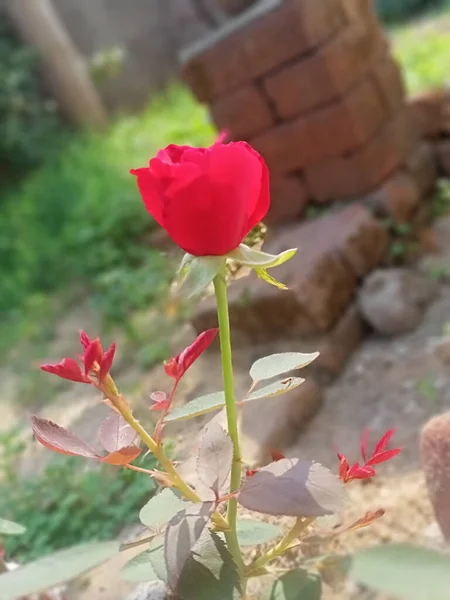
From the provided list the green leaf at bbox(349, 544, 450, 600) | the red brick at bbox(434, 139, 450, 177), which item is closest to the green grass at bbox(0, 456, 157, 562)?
the green leaf at bbox(349, 544, 450, 600)

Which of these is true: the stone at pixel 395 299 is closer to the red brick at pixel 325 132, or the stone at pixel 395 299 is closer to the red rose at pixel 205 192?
the red brick at pixel 325 132

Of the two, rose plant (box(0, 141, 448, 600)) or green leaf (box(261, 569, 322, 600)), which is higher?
rose plant (box(0, 141, 448, 600))

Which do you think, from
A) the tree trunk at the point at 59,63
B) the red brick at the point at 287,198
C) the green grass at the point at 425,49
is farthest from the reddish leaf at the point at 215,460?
the tree trunk at the point at 59,63

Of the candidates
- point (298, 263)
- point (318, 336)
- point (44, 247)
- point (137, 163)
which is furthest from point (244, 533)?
point (137, 163)

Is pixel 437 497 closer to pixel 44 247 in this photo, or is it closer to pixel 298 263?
pixel 298 263

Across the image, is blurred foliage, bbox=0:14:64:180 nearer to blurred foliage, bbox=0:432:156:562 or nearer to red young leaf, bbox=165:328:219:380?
blurred foliage, bbox=0:432:156:562

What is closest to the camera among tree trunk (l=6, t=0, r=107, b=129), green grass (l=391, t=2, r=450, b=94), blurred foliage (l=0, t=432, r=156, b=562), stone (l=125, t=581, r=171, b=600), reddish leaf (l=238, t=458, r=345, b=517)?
reddish leaf (l=238, t=458, r=345, b=517)
